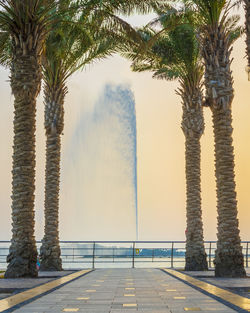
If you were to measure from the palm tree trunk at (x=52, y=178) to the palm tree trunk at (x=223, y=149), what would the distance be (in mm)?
7442

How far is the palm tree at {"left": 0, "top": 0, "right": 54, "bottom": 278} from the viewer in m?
15.8

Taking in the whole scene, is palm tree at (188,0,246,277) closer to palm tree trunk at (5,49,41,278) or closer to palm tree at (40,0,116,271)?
palm tree at (40,0,116,271)

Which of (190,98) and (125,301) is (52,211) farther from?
(125,301)

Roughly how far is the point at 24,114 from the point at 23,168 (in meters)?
1.80

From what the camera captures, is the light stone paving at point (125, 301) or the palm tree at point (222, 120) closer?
the light stone paving at point (125, 301)

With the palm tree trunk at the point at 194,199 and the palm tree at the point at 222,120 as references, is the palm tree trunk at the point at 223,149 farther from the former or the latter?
the palm tree trunk at the point at 194,199

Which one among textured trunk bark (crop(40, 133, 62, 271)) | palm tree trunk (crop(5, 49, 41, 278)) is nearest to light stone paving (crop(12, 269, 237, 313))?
palm tree trunk (crop(5, 49, 41, 278))

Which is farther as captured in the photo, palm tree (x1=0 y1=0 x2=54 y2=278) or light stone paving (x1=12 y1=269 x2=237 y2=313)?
palm tree (x1=0 y1=0 x2=54 y2=278)

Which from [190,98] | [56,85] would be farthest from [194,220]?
[56,85]

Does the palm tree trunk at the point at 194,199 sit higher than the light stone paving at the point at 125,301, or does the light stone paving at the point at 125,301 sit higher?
the palm tree trunk at the point at 194,199

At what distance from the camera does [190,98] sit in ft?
75.6

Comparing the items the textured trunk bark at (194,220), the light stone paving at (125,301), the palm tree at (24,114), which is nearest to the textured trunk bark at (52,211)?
the palm tree at (24,114)

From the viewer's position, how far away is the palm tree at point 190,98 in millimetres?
21828

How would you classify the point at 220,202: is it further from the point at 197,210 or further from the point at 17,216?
the point at 17,216
